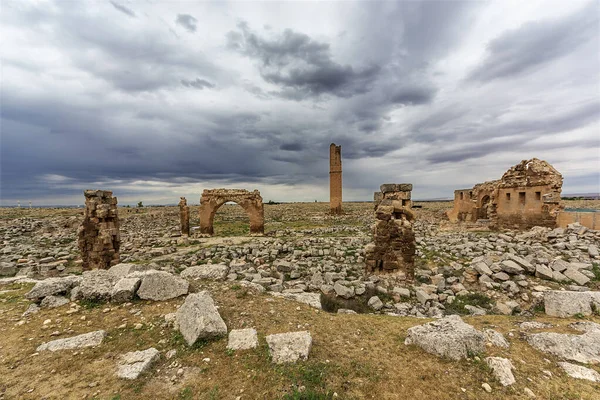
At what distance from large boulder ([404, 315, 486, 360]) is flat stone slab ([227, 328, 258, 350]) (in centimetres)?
243

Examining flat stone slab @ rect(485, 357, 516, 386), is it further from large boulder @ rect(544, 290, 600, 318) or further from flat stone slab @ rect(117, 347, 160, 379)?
flat stone slab @ rect(117, 347, 160, 379)

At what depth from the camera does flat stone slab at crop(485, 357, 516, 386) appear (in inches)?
123

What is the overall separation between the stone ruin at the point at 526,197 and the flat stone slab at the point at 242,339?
21098mm

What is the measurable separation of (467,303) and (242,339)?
272 inches

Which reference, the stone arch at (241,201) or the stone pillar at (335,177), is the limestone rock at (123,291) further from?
the stone pillar at (335,177)

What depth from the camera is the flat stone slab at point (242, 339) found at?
3934 mm

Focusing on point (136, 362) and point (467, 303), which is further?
point (467, 303)

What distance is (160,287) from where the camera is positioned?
5754mm

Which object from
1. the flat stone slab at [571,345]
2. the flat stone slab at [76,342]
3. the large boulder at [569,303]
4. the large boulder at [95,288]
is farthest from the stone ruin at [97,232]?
the large boulder at [569,303]

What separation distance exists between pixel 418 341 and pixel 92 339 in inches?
206

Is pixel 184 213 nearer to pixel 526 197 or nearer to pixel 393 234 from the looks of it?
pixel 393 234

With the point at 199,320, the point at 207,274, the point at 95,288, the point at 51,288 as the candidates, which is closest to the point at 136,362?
the point at 199,320

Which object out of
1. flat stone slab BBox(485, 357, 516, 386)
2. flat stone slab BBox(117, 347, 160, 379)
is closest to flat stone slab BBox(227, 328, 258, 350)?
flat stone slab BBox(117, 347, 160, 379)

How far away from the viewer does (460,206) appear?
2809cm
